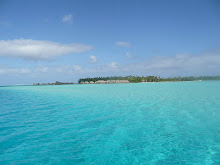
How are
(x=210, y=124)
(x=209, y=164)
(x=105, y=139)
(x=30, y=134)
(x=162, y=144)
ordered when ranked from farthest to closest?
(x=210, y=124) → (x=30, y=134) → (x=105, y=139) → (x=162, y=144) → (x=209, y=164)

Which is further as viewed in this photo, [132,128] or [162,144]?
[132,128]

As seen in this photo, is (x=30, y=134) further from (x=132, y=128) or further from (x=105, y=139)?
(x=132, y=128)

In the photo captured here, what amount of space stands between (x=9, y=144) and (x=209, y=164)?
1072 cm

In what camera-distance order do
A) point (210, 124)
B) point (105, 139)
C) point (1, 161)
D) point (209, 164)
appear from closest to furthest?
point (209, 164)
point (1, 161)
point (105, 139)
point (210, 124)

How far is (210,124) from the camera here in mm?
12750

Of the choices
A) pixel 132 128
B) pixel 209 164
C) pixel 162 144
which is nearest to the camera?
pixel 209 164

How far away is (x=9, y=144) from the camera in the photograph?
9.15 m

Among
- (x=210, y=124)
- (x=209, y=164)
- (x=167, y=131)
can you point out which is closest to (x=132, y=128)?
(x=167, y=131)

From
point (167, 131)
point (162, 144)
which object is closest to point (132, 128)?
point (167, 131)

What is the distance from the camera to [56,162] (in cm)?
707

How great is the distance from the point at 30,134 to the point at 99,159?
20.3 feet

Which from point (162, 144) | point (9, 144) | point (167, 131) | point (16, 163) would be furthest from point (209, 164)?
point (9, 144)

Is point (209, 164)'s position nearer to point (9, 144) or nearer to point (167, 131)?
point (167, 131)

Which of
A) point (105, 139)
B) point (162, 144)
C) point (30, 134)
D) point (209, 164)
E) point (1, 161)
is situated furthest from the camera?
point (30, 134)
